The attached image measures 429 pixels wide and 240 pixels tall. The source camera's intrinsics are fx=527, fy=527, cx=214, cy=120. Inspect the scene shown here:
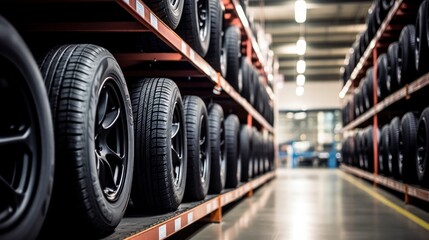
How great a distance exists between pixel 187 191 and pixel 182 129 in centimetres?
59

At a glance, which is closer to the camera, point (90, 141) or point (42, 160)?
point (42, 160)

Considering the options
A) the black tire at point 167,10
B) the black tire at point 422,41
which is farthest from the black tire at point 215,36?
the black tire at point 422,41

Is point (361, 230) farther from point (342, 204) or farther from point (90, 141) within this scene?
point (90, 141)

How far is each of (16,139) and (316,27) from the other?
18.1 meters

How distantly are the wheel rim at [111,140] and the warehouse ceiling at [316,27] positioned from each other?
11.1 metres

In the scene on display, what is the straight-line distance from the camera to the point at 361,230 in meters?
4.23

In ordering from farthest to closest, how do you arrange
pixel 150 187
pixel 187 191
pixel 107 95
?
pixel 187 191
pixel 150 187
pixel 107 95

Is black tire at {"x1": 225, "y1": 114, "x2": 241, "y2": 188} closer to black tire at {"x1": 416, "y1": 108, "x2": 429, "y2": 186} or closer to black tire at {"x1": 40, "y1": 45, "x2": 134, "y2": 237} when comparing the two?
black tire at {"x1": 416, "y1": 108, "x2": 429, "y2": 186}

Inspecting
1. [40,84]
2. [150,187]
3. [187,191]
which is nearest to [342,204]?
[187,191]

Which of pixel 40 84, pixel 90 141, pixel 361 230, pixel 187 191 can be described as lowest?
pixel 361 230

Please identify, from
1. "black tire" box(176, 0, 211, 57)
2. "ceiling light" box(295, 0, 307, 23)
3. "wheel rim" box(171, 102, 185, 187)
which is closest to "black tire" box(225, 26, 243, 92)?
"black tire" box(176, 0, 211, 57)

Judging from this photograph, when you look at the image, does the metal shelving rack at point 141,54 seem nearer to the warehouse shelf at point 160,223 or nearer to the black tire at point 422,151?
the warehouse shelf at point 160,223

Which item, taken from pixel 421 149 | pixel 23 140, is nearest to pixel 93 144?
pixel 23 140

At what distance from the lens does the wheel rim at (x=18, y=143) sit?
4.90ft
